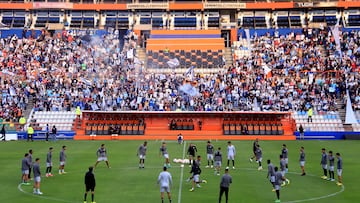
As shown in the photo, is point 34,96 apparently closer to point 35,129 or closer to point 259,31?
point 35,129

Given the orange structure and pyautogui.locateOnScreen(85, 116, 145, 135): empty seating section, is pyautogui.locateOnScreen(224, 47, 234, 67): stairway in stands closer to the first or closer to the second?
the orange structure

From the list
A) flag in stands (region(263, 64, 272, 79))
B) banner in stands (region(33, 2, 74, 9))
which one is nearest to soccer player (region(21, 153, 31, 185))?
flag in stands (region(263, 64, 272, 79))

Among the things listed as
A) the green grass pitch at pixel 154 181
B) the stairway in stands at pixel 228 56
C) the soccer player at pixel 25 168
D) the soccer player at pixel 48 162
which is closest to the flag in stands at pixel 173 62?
the stairway in stands at pixel 228 56

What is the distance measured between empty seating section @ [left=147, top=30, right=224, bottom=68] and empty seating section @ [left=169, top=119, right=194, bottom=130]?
15900 mm

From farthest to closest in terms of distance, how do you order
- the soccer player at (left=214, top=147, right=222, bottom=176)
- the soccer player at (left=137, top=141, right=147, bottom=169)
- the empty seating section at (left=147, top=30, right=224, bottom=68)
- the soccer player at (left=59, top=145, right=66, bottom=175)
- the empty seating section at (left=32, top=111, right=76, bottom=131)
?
the empty seating section at (left=147, top=30, right=224, bottom=68)
the empty seating section at (left=32, top=111, right=76, bottom=131)
the soccer player at (left=137, top=141, right=147, bottom=169)
the soccer player at (left=59, top=145, right=66, bottom=175)
the soccer player at (left=214, top=147, right=222, bottom=176)

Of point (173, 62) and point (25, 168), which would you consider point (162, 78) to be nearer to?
point (173, 62)

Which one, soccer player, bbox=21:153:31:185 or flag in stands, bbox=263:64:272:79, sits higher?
flag in stands, bbox=263:64:272:79

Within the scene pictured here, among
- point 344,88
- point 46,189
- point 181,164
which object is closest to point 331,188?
point 181,164

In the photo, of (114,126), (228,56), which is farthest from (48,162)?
(228,56)

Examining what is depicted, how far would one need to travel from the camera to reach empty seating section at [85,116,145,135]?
60.1m

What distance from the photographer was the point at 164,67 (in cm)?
7575

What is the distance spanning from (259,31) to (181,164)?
47.0 m

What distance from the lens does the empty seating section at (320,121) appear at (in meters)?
60.7

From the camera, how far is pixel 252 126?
60.5 meters
